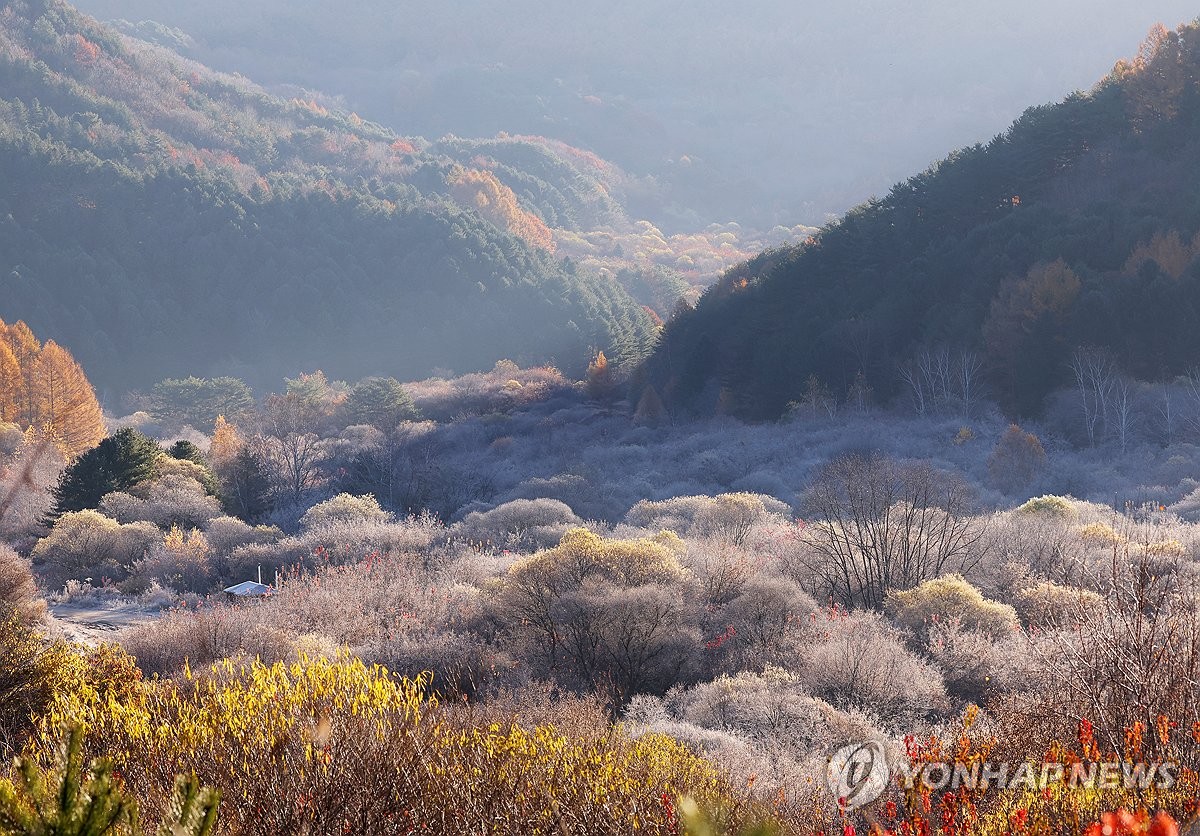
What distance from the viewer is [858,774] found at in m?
5.99

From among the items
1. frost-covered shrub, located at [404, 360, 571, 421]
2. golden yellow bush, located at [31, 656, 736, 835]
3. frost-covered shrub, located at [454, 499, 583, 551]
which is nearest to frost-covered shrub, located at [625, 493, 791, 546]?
Result: frost-covered shrub, located at [454, 499, 583, 551]

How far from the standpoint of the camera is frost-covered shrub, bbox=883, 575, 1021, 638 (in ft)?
32.1

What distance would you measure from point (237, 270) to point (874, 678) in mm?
80715

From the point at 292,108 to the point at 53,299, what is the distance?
6472 centimetres

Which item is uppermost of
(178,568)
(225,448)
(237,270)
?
(237,270)

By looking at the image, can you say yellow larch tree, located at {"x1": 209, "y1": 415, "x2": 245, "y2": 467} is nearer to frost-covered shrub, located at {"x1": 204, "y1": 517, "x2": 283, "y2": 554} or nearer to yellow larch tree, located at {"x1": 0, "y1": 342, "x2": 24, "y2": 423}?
frost-covered shrub, located at {"x1": 204, "y1": 517, "x2": 283, "y2": 554}

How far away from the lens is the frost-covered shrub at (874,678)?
794 centimetres

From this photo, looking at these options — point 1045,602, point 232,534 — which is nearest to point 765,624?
point 1045,602

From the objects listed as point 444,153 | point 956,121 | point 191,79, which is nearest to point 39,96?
point 191,79

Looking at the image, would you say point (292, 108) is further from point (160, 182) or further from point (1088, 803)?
point (1088, 803)

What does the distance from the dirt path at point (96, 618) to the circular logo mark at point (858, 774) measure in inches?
341

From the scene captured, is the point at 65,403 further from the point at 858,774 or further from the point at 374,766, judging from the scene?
the point at 858,774

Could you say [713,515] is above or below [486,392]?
below

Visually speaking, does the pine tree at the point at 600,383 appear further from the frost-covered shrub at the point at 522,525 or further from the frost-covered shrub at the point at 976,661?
the frost-covered shrub at the point at 976,661
